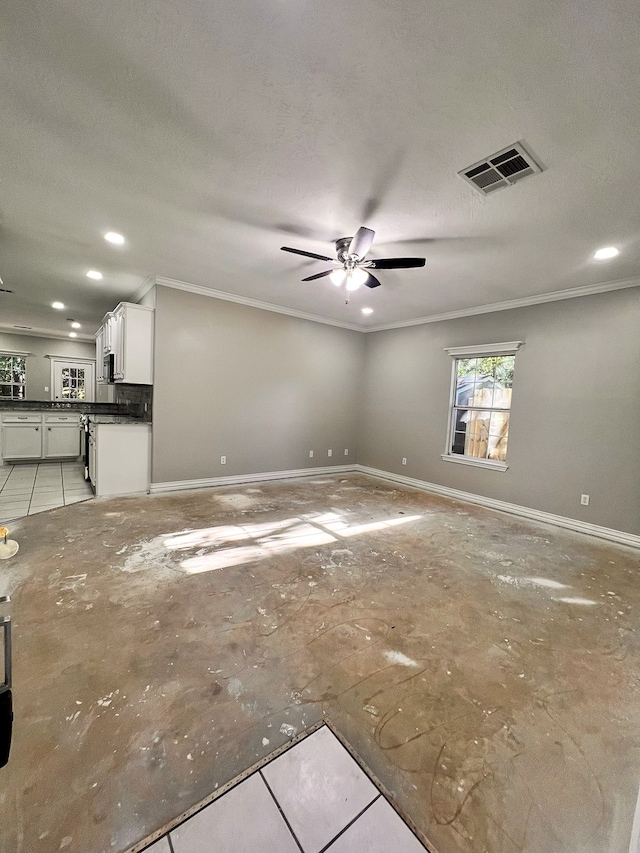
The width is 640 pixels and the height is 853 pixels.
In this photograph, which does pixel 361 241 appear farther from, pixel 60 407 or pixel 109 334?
pixel 60 407

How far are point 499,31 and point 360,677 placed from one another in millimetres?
2913

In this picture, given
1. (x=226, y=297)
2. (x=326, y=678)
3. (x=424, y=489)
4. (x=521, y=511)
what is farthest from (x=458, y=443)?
(x=326, y=678)

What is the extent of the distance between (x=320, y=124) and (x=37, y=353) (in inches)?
383

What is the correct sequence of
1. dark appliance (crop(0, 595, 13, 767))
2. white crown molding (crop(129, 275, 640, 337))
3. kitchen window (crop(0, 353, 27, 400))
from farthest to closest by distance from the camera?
kitchen window (crop(0, 353, 27, 400)) → white crown molding (crop(129, 275, 640, 337)) → dark appliance (crop(0, 595, 13, 767))

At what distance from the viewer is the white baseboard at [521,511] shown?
3.73 metres

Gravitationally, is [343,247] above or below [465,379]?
above

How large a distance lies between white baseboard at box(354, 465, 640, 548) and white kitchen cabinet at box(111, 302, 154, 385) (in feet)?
13.9

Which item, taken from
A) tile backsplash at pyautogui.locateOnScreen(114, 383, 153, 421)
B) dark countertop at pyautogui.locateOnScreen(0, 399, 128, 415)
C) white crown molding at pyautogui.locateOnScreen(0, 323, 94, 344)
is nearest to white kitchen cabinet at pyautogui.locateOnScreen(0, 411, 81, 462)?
dark countertop at pyautogui.locateOnScreen(0, 399, 128, 415)

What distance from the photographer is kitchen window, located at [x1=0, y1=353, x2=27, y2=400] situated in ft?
27.1

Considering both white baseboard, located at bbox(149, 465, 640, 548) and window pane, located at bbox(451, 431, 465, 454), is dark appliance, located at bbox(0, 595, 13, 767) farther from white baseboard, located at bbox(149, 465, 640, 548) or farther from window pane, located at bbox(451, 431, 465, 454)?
window pane, located at bbox(451, 431, 465, 454)

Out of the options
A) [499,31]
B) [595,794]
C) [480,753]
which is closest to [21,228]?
[499,31]

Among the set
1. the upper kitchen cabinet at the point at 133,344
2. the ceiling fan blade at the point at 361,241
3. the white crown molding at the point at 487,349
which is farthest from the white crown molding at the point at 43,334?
the white crown molding at the point at 487,349

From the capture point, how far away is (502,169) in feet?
6.95

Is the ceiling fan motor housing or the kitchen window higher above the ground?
the ceiling fan motor housing
